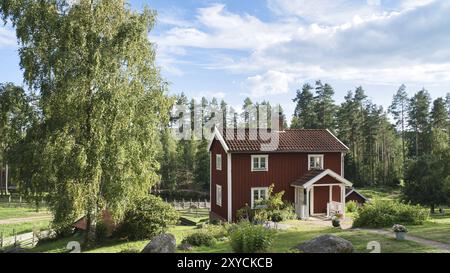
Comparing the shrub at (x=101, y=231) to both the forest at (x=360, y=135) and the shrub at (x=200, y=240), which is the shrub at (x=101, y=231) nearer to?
the shrub at (x=200, y=240)

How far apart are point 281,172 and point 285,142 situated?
2.25 m

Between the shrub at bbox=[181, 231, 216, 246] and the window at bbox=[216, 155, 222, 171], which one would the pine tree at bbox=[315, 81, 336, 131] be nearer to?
the window at bbox=[216, 155, 222, 171]

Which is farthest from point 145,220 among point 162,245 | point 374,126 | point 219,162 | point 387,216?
point 374,126

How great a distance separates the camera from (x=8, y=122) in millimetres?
17859

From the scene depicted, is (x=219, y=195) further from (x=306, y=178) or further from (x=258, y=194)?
(x=306, y=178)

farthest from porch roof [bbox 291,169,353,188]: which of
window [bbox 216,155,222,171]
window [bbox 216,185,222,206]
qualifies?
window [bbox 216,155,222,171]

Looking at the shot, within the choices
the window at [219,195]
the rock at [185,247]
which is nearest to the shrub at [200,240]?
the rock at [185,247]

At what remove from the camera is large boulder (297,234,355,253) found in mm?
11344

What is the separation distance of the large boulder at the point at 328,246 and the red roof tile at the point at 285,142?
1467 cm

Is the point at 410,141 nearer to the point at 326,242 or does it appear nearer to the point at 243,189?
the point at 243,189

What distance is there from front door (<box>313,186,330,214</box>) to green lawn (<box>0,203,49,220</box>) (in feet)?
104

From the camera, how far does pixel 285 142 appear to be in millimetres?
28312
